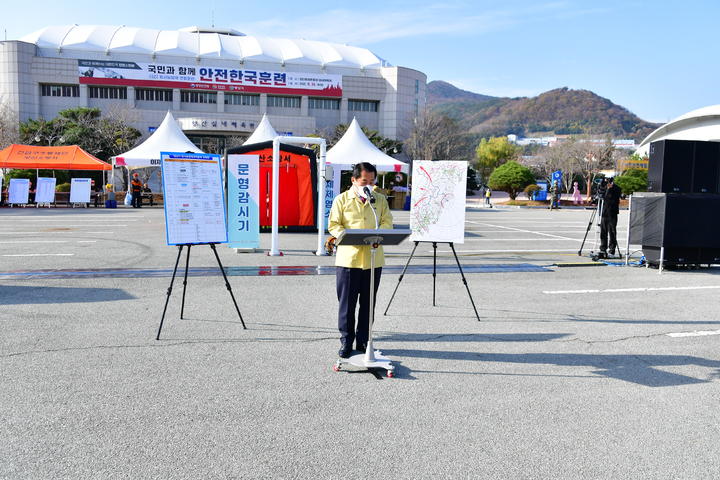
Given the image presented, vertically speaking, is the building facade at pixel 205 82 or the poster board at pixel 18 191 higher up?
the building facade at pixel 205 82

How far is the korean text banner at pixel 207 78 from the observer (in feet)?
183

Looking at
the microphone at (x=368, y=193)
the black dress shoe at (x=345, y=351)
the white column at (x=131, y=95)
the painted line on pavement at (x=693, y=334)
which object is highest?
the white column at (x=131, y=95)

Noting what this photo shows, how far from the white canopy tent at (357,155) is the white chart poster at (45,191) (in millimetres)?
15677

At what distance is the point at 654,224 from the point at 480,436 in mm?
9158

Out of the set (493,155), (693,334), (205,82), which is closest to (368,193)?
(693,334)

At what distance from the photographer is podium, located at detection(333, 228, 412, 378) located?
4.30 meters

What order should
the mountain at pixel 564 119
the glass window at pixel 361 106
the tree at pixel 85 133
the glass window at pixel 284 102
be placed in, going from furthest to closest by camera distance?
the mountain at pixel 564 119 < the glass window at pixel 361 106 < the glass window at pixel 284 102 < the tree at pixel 85 133

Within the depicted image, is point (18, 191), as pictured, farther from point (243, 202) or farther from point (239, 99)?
point (239, 99)

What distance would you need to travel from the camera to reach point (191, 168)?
246 inches

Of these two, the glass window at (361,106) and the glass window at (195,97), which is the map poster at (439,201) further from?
the glass window at (361,106)

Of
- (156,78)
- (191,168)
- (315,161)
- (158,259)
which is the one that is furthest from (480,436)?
(156,78)

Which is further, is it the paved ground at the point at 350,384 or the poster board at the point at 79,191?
the poster board at the point at 79,191

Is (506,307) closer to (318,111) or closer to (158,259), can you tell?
(158,259)

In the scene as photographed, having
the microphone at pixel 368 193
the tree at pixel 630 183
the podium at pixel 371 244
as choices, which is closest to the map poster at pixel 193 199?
the microphone at pixel 368 193
